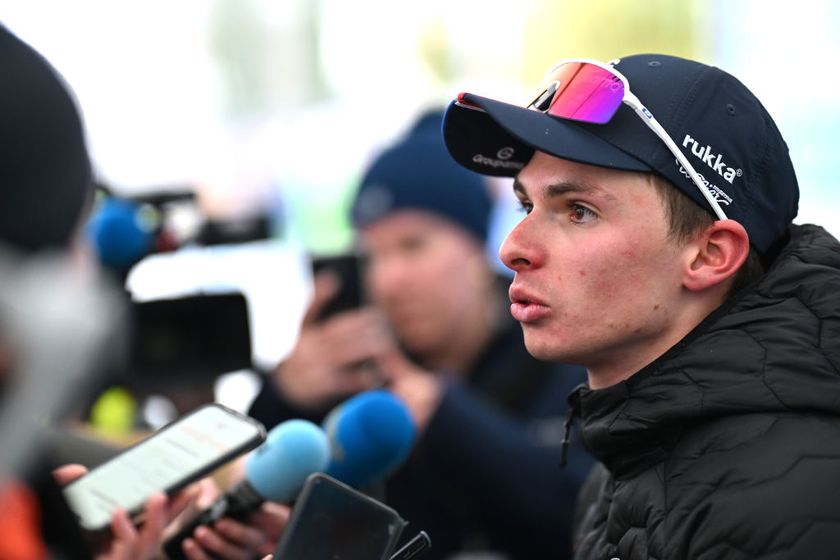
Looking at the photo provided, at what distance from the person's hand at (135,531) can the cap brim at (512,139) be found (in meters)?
0.77

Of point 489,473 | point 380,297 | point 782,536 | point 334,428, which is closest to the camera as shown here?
point 782,536

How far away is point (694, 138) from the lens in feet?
5.90

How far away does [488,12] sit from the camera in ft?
35.9

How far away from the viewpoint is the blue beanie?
3.69 m

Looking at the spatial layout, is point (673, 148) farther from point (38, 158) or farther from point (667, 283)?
point (38, 158)

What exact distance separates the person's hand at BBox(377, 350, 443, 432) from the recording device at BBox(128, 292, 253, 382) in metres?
0.41

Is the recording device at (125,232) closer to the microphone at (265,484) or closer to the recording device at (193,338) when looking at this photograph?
the recording device at (193,338)

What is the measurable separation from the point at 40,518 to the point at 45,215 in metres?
0.31

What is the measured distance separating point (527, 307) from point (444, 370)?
1.85 metres

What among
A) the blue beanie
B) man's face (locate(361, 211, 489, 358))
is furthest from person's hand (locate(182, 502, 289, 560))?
the blue beanie

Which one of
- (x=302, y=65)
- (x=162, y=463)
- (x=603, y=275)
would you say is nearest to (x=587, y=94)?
(x=603, y=275)

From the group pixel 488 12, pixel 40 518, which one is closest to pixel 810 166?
pixel 488 12

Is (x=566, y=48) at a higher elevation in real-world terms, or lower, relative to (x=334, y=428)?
lower

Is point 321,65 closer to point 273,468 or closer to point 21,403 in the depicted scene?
point 273,468
